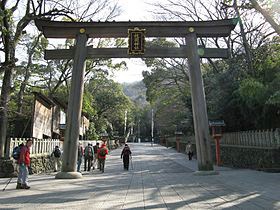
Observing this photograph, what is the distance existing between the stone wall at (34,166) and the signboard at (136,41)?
305 inches

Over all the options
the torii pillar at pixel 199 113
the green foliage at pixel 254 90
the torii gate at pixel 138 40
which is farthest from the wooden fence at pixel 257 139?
the torii gate at pixel 138 40

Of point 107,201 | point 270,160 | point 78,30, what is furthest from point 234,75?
point 107,201

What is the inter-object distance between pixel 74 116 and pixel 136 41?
14.5ft

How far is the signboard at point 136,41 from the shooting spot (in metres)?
13.6

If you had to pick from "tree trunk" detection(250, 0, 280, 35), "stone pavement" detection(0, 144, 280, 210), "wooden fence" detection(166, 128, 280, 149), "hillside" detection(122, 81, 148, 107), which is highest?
"hillside" detection(122, 81, 148, 107)

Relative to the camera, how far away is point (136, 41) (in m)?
13.6

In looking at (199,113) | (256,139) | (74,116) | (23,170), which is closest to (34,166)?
(74,116)

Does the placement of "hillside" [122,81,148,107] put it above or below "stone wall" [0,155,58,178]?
above

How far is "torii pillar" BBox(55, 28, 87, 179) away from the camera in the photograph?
1238cm

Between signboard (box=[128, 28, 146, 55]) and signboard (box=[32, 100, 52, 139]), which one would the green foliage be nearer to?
signboard (box=[128, 28, 146, 55])

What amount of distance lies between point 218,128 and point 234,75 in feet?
11.9

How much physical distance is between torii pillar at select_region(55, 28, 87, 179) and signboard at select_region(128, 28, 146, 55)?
209cm

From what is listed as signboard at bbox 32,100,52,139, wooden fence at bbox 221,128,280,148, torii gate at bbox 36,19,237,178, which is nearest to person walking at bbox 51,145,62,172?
signboard at bbox 32,100,52,139

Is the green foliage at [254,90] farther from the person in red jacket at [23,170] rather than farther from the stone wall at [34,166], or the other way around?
the stone wall at [34,166]
